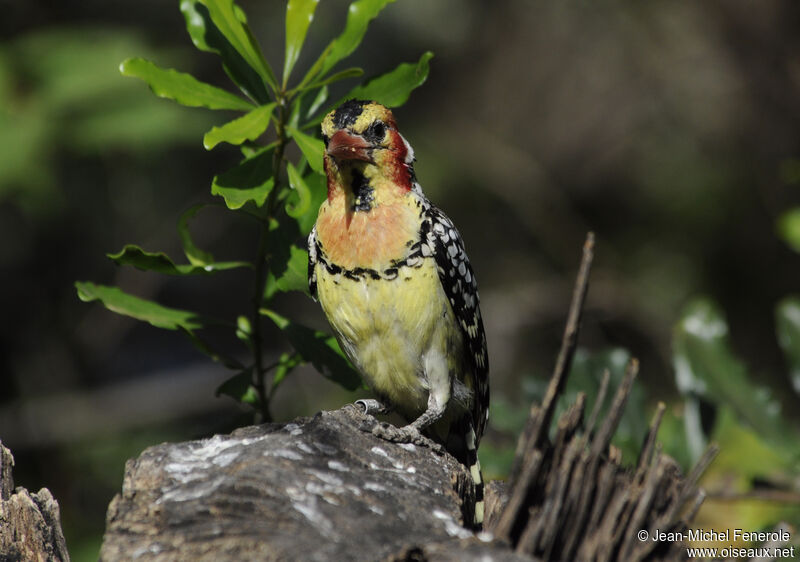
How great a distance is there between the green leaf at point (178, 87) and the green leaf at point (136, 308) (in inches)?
30.6

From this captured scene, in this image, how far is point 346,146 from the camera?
11.4 ft

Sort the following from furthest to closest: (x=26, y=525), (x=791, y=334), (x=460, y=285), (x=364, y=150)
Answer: (x=791, y=334)
(x=460, y=285)
(x=364, y=150)
(x=26, y=525)

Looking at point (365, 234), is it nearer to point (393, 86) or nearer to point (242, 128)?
point (393, 86)

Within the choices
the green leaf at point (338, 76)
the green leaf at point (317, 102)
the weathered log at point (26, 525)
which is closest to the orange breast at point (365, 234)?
the green leaf at point (317, 102)

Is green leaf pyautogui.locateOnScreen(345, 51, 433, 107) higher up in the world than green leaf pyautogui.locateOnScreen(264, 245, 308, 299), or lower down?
higher up

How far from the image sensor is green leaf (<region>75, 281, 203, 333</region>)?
134 inches

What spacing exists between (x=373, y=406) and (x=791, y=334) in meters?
1.99

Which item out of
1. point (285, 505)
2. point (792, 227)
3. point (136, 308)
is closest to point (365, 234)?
point (136, 308)

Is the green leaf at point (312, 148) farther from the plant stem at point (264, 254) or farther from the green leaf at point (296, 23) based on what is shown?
the green leaf at point (296, 23)

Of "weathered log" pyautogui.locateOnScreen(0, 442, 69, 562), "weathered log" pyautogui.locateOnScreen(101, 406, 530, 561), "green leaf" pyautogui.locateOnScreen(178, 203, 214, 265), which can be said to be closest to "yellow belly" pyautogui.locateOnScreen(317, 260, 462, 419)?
"green leaf" pyautogui.locateOnScreen(178, 203, 214, 265)

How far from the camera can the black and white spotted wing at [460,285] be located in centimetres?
380

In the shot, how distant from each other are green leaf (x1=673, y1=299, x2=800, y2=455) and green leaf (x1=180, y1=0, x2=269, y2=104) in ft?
7.28

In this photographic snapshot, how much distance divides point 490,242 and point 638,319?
1834mm

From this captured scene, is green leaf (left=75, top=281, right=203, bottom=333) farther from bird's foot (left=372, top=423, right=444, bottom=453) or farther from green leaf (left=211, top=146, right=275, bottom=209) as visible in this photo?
bird's foot (left=372, top=423, right=444, bottom=453)
